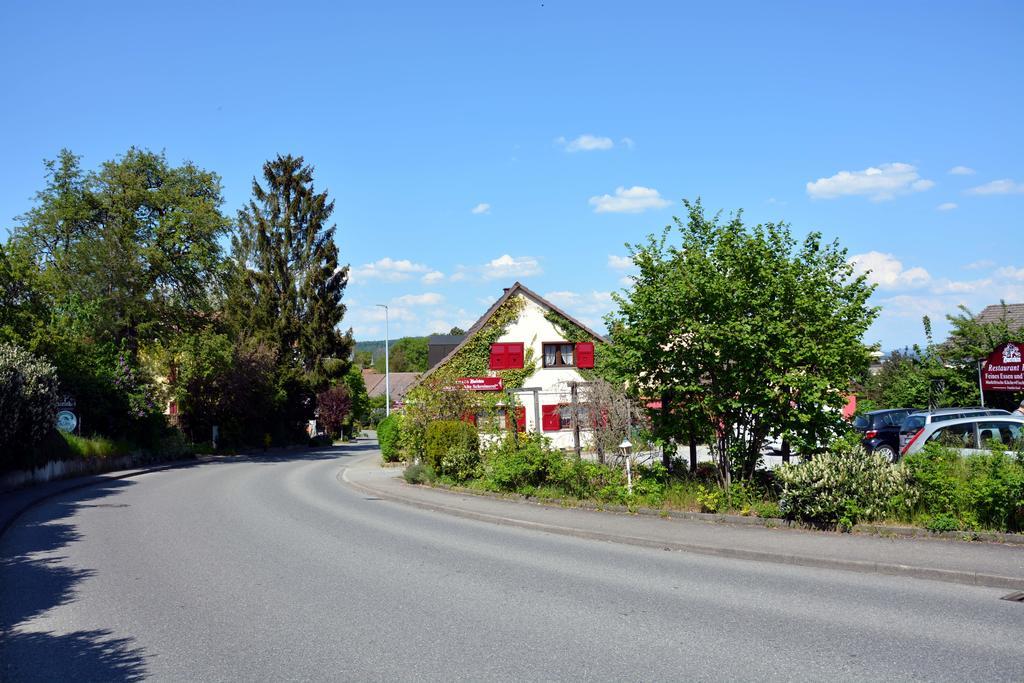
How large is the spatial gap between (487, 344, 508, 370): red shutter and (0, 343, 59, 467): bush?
17.7 metres

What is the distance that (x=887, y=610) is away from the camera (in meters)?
7.71

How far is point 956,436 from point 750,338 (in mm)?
7184

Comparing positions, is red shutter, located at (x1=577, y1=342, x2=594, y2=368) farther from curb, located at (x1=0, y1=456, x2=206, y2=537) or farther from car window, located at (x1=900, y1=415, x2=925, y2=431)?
curb, located at (x1=0, y1=456, x2=206, y2=537)

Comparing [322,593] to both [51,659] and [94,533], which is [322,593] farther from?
[94,533]

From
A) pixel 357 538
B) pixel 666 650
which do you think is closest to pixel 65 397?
pixel 357 538

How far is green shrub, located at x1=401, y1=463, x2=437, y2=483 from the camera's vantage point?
71.4 feet

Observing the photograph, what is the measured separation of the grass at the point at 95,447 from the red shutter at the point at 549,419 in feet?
57.7

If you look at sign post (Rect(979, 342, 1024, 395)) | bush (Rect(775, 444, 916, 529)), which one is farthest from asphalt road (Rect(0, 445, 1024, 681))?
sign post (Rect(979, 342, 1024, 395))

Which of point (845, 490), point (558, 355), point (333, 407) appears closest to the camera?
point (845, 490)

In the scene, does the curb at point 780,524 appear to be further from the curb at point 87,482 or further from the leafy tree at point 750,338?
the curb at point 87,482

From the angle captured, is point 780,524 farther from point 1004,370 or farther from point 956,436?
point 1004,370

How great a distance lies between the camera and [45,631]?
7738mm

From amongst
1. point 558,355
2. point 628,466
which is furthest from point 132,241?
point 628,466

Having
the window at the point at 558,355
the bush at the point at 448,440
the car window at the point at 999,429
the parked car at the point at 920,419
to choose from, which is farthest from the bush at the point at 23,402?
the car window at the point at 999,429
